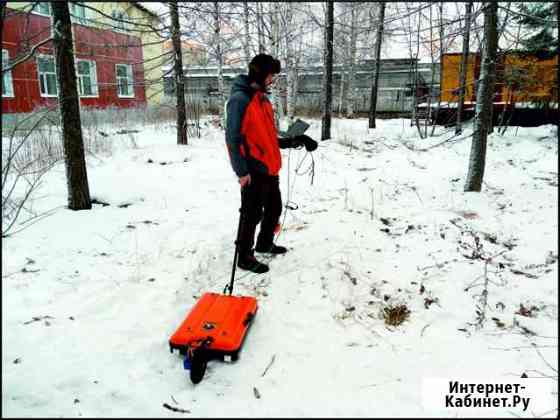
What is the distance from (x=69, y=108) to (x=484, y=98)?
6.37 m

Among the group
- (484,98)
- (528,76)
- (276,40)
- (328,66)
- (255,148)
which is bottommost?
(255,148)

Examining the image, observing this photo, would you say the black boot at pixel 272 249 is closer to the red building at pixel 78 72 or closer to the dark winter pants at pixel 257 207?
the dark winter pants at pixel 257 207

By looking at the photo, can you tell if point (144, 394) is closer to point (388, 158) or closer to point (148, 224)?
point (148, 224)

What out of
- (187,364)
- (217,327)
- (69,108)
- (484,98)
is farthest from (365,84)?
(187,364)

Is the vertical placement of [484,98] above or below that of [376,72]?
below

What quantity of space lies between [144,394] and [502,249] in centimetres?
401

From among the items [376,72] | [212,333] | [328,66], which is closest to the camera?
[212,333]

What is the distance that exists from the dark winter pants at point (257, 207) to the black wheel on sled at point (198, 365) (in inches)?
55.7

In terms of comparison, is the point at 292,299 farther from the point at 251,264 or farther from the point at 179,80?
the point at 179,80

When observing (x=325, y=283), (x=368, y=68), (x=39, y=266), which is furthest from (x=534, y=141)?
(x=368, y=68)

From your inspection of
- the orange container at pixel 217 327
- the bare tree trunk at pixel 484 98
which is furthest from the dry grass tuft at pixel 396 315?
the bare tree trunk at pixel 484 98

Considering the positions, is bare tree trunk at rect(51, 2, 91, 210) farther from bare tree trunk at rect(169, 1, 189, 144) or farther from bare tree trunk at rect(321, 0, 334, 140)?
bare tree trunk at rect(321, 0, 334, 140)

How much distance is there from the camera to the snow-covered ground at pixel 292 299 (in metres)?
2.53

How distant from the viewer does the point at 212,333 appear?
9.50 ft
